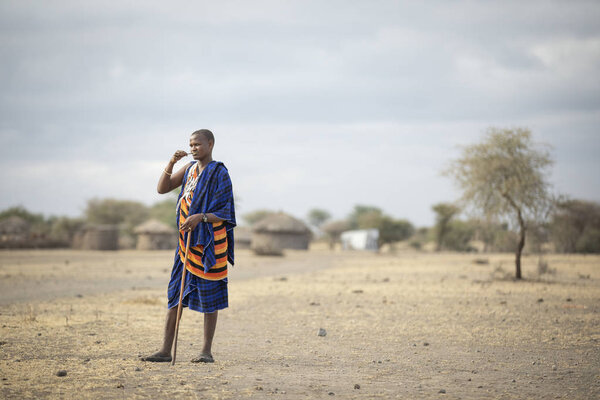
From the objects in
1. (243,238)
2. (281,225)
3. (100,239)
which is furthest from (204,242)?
(243,238)

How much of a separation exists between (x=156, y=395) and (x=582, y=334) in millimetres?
5980

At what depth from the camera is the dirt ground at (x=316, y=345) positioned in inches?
176

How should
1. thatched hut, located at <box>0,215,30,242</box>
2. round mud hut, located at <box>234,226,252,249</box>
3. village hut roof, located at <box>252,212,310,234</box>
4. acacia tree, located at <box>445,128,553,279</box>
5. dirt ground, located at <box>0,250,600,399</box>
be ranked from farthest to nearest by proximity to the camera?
round mud hut, located at <box>234,226,252,249</box> < village hut roof, located at <box>252,212,310,234</box> < thatched hut, located at <box>0,215,30,242</box> < acacia tree, located at <box>445,128,553,279</box> < dirt ground, located at <box>0,250,600,399</box>

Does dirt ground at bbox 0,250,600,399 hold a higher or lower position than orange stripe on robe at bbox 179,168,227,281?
lower

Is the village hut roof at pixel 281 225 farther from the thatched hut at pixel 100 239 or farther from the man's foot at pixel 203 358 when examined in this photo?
the man's foot at pixel 203 358

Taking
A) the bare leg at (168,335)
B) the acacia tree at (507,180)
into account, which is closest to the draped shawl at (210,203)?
the bare leg at (168,335)

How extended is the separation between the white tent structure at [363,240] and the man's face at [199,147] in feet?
158

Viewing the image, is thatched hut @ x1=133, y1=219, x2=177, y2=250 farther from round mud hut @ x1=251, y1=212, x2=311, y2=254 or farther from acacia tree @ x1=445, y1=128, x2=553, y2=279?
acacia tree @ x1=445, y1=128, x2=553, y2=279

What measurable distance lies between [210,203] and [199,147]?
23.0 inches

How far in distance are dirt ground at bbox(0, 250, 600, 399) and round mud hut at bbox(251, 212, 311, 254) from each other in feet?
109

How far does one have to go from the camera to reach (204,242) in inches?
205

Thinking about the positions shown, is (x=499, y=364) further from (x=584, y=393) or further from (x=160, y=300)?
(x=160, y=300)

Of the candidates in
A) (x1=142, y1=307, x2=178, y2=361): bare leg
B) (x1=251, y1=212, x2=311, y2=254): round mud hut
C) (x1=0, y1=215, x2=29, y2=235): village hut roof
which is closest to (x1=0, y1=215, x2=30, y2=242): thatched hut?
(x1=0, y1=215, x2=29, y2=235): village hut roof

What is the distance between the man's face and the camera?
539cm
